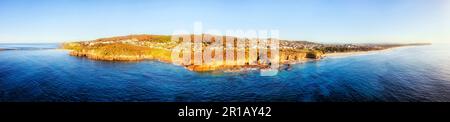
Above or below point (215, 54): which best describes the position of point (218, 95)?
below

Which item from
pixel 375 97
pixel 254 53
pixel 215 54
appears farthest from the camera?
pixel 254 53

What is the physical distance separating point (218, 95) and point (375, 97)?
7.48 m
